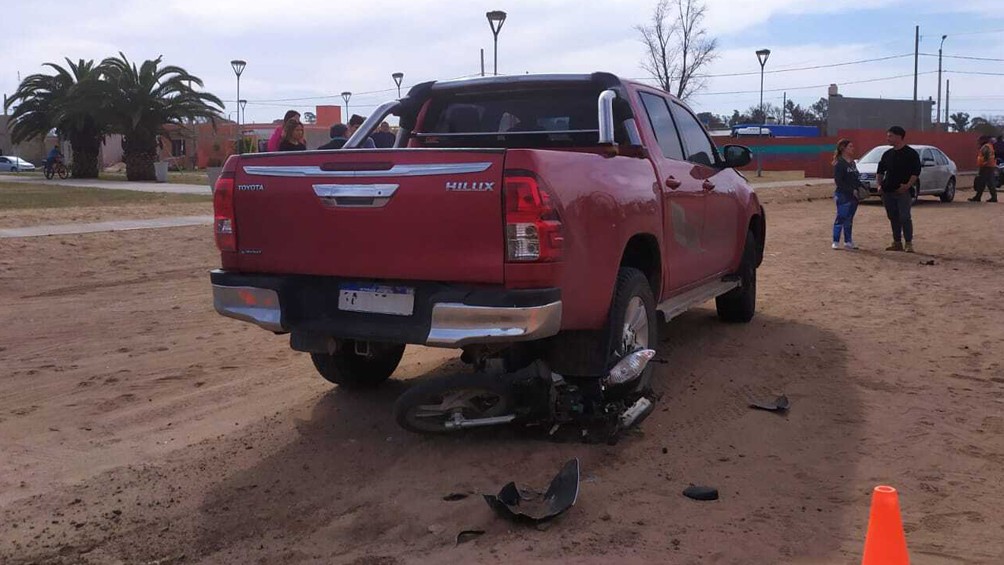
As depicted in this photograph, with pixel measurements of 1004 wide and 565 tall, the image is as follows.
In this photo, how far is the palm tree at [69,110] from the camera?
33.1 meters

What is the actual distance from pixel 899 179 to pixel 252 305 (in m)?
10.8

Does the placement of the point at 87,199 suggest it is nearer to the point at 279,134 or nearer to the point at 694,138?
the point at 279,134

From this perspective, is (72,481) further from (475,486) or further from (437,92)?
(437,92)

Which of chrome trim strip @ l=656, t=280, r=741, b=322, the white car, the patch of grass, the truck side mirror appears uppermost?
the white car

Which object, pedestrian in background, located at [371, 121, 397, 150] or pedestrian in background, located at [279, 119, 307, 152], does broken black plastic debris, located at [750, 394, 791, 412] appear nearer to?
pedestrian in background, located at [371, 121, 397, 150]

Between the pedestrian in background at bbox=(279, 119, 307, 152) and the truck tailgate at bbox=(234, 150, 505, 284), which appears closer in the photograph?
the truck tailgate at bbox=(234, 150, 505, 284)

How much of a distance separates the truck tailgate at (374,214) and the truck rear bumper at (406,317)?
A: 8cm

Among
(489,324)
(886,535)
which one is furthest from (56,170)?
(886,535)

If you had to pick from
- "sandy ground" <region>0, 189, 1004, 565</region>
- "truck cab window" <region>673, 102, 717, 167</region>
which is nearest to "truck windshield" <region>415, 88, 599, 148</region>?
"truck cab window" <region>673, 102, 717, 167</region>

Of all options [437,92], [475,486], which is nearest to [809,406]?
[475,486]

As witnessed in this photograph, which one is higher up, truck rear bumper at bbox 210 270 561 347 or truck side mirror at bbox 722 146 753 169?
truck side mirror at bbox 722 146 753 169

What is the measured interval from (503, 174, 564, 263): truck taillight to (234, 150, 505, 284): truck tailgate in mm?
47

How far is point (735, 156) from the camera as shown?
7.41 m

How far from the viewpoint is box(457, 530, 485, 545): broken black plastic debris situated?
3945 mm
